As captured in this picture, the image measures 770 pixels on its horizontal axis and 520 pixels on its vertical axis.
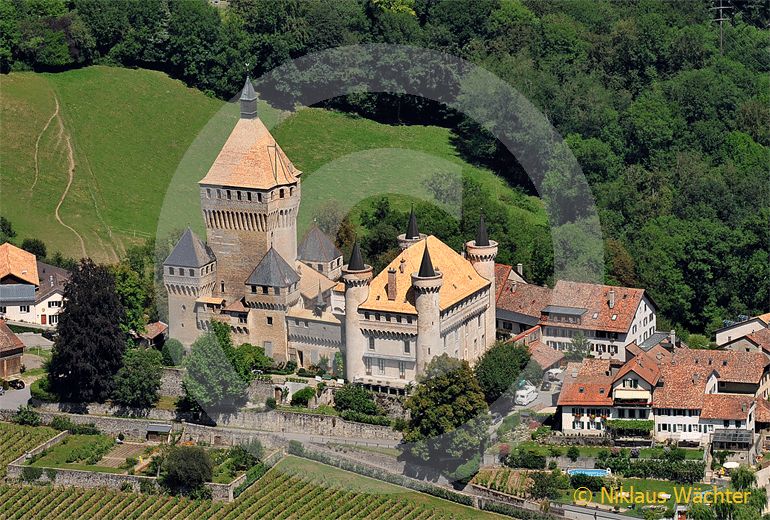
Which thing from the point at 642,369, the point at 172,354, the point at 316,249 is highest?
the point at 316,249

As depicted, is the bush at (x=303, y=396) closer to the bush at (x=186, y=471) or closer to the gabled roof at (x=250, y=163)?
the bush at (x=186, y=471)

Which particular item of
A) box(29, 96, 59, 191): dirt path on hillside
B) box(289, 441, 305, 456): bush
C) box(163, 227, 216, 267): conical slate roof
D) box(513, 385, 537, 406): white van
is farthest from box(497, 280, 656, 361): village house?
box(29, 96, 59, 191): dirt path on hillside

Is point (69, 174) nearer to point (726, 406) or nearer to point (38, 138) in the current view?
point (38, 138)

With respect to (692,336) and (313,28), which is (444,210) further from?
(313,28)

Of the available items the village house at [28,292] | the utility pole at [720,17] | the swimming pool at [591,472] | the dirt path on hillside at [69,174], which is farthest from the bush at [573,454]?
the utility pole at [720,17]

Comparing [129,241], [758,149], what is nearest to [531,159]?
[758,149]

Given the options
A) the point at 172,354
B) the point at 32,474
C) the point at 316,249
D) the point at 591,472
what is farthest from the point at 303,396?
the point at 591,472
